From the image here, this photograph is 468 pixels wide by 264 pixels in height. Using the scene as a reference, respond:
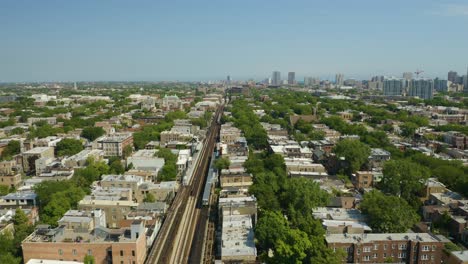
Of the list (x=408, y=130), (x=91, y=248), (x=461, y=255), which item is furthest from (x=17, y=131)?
(x=461, y=255)

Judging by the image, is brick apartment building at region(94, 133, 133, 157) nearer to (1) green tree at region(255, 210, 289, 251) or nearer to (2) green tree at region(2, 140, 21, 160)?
(2) green tree at region(2, 140, 21, 160)

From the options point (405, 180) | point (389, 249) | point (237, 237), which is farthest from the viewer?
point (405, 180)

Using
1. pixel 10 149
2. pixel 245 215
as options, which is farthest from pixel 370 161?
pixel 10 149

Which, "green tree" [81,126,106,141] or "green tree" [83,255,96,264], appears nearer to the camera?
"green tree" [83,255,96,264]

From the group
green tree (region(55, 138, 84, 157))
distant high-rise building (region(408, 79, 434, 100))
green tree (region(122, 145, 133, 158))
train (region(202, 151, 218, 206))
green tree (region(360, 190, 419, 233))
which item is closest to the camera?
green tree (region(360, 190, 419, 233))

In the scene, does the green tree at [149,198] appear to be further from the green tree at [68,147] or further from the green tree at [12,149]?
the green tree at [12,149]

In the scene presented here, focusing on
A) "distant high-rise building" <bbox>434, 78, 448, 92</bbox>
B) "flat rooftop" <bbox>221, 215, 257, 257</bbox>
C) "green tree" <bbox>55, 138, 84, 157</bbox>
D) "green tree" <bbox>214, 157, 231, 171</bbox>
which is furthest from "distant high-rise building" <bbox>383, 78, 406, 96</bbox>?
"flat rooftop" <bbox>221, 215, 257, 257</bbox>

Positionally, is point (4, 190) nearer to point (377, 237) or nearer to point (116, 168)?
point (116, 168)
